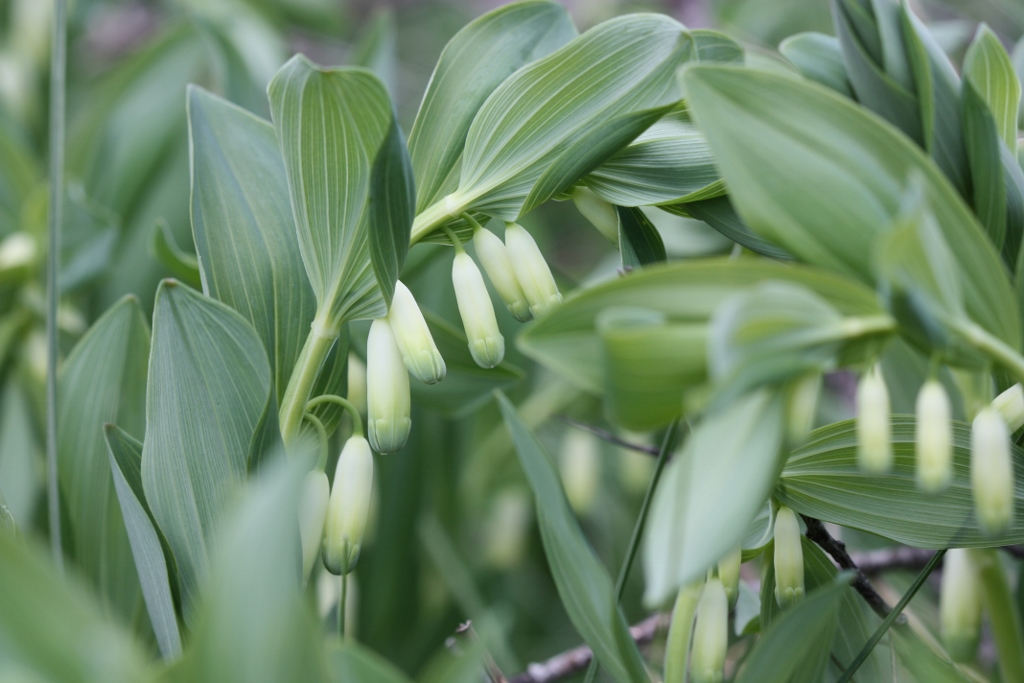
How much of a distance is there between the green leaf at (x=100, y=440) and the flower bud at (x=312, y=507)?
0.70 ft

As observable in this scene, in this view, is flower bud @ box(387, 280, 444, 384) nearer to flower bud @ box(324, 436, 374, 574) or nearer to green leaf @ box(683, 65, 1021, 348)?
flower bud @ box(324, 436, 374, 574)

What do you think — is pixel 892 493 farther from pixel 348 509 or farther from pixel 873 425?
pixel 348 509

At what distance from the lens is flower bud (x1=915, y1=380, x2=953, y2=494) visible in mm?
258

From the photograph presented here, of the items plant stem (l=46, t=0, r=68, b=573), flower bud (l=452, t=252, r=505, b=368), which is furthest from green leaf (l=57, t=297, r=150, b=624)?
flower bud (l=452, t=252, r=505, b=368)

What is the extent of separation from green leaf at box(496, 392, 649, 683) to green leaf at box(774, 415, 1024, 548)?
0.35ft

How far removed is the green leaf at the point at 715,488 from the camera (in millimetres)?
243

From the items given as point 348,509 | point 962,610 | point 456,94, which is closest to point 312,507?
point 348,509

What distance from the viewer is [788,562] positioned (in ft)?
1.25

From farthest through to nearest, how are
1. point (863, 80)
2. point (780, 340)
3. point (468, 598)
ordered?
1. point (468, 598)
2. point (863, 80)
3. point (780, 340)

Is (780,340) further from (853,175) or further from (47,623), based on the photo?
(47,623)

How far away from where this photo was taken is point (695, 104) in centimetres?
29

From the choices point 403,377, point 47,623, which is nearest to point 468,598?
point 403,377

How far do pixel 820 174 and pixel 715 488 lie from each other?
0.41 feet

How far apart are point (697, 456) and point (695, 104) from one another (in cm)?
13
